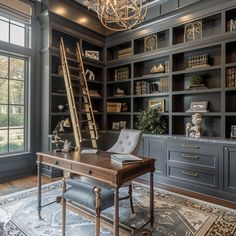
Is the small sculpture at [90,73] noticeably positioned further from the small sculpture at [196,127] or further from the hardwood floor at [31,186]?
the small sculpture at [196,127]

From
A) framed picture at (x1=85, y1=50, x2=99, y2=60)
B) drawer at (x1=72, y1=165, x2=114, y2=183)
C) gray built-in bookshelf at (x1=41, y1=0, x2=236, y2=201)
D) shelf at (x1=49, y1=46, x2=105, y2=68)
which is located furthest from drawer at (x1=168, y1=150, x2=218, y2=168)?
framed picture at (x1=85, y1=50, x2=99, y2=60)

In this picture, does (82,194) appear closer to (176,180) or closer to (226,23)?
(176,180)

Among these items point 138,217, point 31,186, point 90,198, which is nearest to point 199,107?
point 138,217

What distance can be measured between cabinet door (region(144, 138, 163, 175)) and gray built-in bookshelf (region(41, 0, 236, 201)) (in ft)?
0.06

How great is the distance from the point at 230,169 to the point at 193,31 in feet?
7.91

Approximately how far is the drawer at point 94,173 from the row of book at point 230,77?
2.51 m

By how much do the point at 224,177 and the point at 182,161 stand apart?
0.67 meters

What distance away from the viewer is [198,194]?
3287 millimetres

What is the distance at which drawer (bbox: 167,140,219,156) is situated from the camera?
320 cm

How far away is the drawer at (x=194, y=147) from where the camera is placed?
320 centimetres

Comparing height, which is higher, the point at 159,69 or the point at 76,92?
the point at 159,69

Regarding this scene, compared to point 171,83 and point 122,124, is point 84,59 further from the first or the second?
point 171,83

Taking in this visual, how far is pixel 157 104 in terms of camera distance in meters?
4.31

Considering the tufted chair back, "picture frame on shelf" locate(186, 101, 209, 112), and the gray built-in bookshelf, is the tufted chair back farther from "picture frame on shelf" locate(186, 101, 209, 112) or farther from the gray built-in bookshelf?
"picture frame on shelf" locate(186, 101, 209, 112)
